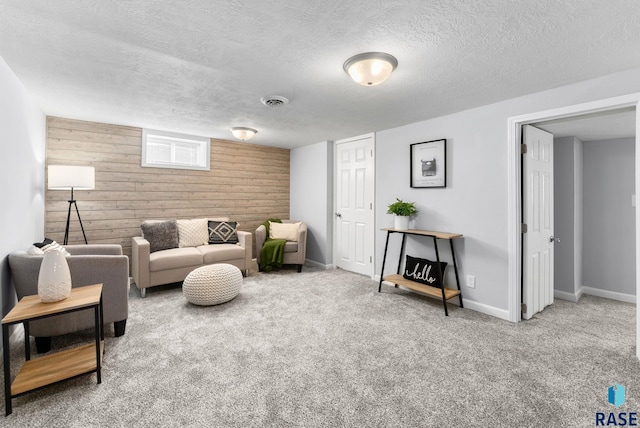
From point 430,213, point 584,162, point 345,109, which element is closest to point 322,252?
point 430,213

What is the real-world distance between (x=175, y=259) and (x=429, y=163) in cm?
338

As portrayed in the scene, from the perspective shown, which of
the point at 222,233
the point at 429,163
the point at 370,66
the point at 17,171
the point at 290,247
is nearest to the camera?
the point at 370,66

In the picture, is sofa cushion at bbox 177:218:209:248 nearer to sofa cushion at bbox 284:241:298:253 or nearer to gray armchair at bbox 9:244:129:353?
sofa cushion at bbox 284:241:298:253

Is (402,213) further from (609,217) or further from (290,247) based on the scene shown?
(609,217)

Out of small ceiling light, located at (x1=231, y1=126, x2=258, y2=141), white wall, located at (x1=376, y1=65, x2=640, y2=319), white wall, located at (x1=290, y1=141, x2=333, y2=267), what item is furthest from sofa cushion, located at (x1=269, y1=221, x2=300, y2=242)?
white wall, located at (x1=376, y1=65, x2=640, y2=319)

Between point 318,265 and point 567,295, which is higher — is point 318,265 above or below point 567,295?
above

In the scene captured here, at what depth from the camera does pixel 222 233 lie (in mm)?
4512

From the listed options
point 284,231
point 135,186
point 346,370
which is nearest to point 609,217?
point 346,370

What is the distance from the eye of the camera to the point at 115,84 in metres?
2.58

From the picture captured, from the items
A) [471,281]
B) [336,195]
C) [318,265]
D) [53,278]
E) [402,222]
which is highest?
[336,195]

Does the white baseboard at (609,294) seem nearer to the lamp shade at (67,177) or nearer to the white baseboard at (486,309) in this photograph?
the white baseboard at (486,309)

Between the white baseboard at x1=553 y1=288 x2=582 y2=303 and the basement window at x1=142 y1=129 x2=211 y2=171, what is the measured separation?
5.25 m

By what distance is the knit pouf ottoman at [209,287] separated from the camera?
10.3ft

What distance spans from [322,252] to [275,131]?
216 centimetres
